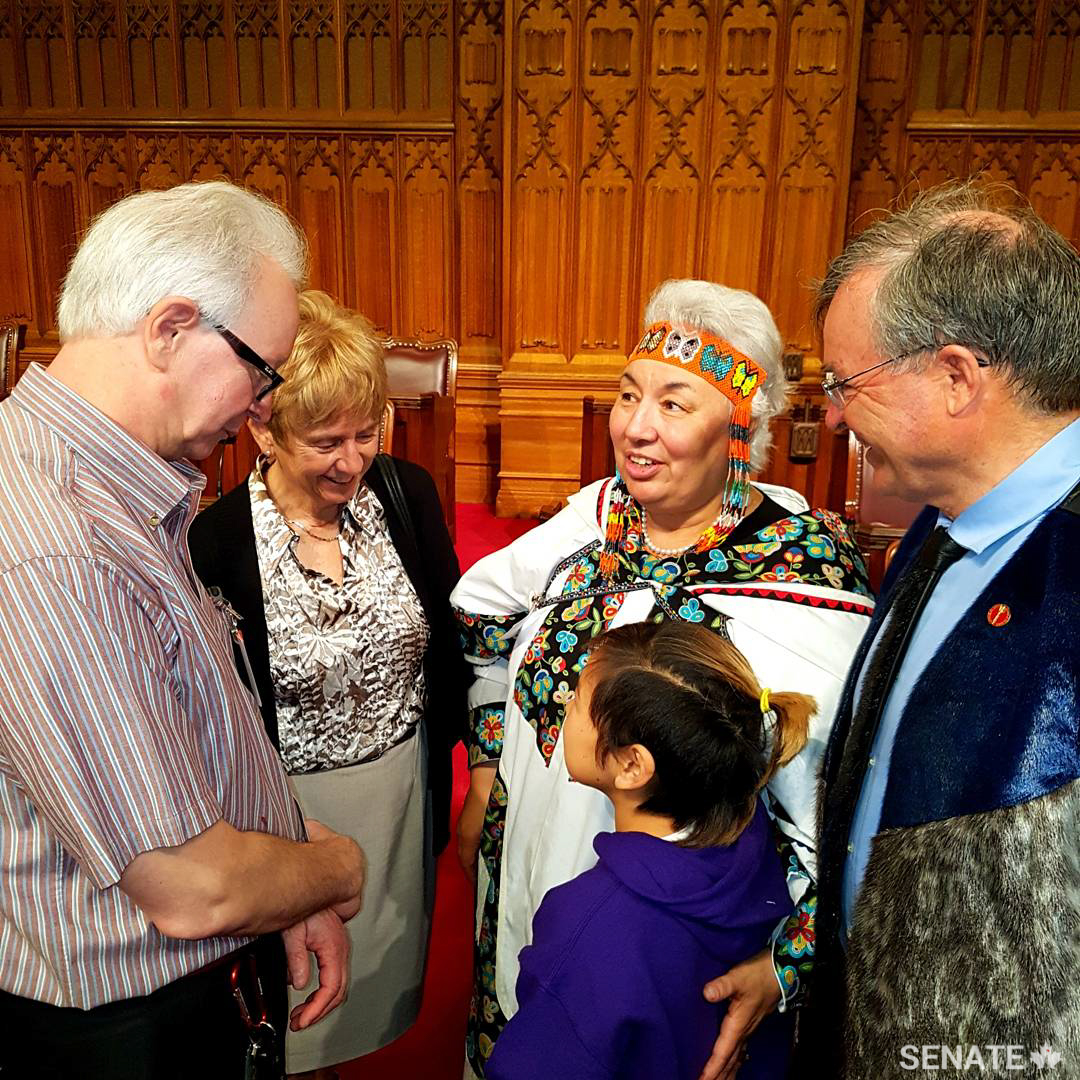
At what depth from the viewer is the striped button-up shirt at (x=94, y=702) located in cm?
90

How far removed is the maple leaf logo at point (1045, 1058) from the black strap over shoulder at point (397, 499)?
4.49ft

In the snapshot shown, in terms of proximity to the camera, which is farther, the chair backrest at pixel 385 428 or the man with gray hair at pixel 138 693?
the chair backrest at pixel 385 428

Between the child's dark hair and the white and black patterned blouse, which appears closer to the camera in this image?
the child's dark hair

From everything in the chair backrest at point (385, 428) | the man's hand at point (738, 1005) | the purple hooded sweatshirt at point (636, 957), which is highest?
the chair backrest at point (385, 428)

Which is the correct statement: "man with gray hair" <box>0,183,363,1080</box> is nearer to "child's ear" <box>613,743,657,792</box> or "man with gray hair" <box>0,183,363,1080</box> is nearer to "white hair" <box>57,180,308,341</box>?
"white hair" <box>57,180,308,341</box>

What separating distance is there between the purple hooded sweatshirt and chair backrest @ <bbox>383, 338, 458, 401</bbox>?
293 cm

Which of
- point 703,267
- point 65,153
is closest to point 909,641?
point 703,267

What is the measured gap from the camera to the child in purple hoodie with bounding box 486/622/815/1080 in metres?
1.18

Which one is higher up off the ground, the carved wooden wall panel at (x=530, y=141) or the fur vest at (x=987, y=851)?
the carved wooden wall panel at (x=530, y=141)

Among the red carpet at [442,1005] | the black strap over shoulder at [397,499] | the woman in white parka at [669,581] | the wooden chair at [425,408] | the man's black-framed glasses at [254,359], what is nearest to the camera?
the man's black-framed glasses at [254,359]

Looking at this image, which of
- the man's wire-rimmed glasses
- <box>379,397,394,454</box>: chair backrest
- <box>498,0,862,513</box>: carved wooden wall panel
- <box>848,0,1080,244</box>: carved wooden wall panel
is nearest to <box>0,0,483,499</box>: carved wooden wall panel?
<box>498,0,862,513</box>: carved wooden wall panel

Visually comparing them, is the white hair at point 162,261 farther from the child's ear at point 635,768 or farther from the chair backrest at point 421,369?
the chair backrest at point 421,369

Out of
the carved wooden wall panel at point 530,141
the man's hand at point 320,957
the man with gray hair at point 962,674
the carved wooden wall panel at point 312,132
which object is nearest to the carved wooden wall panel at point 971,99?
the carved wooden wall panel at point 530,141

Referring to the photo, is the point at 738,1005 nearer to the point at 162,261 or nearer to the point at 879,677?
the point at 879,677
